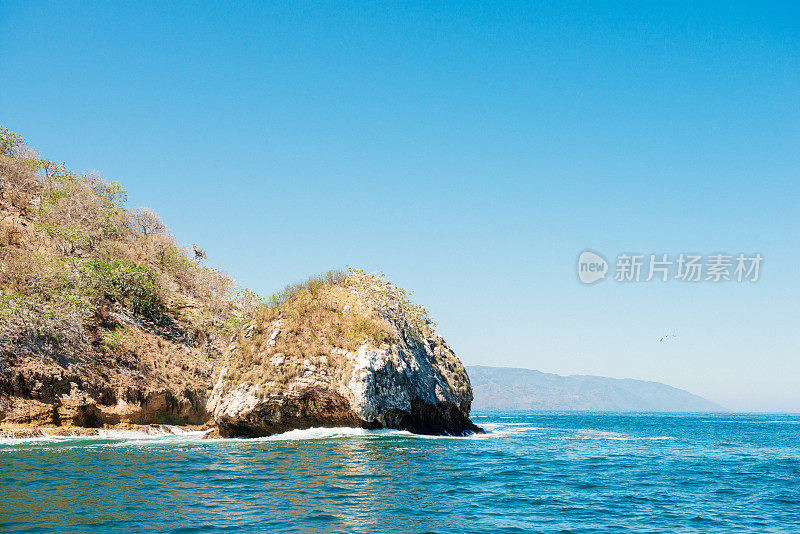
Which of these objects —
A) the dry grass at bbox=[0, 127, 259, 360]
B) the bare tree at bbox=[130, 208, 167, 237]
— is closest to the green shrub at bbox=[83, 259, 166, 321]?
the dry grass at bbox=[0, 127, 259, 360]

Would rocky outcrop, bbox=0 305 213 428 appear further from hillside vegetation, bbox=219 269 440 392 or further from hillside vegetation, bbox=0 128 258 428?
hillside vegetation, bbox=219 269 440 392

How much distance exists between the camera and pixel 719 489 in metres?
17.3

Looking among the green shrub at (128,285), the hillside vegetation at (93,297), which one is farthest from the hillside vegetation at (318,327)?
the green shrub at (128,285)

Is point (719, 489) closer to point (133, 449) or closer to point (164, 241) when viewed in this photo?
point (133, 449)

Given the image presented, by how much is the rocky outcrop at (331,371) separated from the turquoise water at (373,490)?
4.37 metres

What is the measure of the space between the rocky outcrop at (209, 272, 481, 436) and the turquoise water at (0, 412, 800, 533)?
437cm

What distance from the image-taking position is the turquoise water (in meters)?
11.7

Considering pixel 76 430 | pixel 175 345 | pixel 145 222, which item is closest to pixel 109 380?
pixel 76 430

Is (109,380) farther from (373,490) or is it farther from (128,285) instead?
(373,490)

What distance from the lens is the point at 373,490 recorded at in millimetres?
14867

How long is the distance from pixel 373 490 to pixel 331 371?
1595cm

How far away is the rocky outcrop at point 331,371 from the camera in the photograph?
29797 mm

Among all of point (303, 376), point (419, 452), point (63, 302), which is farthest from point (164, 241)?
point (419, 452)

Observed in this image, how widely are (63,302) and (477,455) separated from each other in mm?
27381
